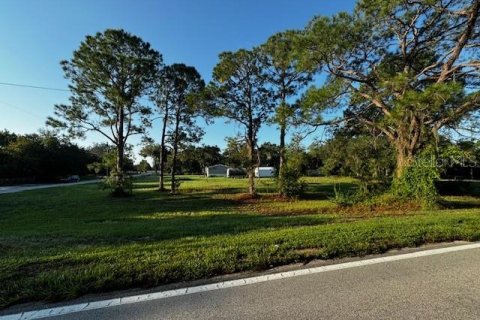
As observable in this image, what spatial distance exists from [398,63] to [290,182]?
27.0 feet

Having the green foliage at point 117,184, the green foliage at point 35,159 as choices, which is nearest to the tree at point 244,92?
the green foliage at point 117,184

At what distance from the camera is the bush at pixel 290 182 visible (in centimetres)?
1780

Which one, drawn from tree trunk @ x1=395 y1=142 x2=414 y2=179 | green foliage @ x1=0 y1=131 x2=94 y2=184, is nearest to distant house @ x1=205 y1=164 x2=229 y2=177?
green foliage @ x1=0 y1=131 x2=94 y2=184

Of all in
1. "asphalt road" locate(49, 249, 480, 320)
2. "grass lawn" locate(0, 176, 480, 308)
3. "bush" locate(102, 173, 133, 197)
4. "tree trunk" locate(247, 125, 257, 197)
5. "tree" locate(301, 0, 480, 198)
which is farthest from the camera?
"bush" locate(102, 173, 133, 197)

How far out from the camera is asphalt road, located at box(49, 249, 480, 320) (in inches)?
109

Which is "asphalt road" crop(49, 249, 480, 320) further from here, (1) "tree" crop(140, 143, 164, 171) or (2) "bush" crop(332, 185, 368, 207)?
(1) "tree" crop(140, 143, 164, 171)

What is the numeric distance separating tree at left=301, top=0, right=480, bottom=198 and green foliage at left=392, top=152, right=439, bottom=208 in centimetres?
45

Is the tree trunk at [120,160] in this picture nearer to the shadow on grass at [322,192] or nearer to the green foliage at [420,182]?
the shadow on grass at [322,192]

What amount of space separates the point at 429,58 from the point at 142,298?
50.4ft

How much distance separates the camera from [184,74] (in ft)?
77.8

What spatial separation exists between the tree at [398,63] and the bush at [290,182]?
→ 5116 mm

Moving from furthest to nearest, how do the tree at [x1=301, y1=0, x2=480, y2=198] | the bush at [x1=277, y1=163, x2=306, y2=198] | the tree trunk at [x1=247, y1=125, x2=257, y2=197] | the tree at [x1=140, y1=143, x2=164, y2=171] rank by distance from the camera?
the tree at [x1=140, y1=143, x2=164, y2=171] → the tree trunk at [x1=247, y1=125, x2=257, y2=197] → the bush at [x1=277, y1=163, x2=306, y2=198] → the tree at [x1=301, y1=0, x2=480, y2=198]

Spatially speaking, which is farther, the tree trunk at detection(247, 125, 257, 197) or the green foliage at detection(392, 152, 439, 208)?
the tree trunk at detection(247, 125, 257, 197)

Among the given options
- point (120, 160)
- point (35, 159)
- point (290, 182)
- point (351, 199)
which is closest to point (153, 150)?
point (35, 159)
